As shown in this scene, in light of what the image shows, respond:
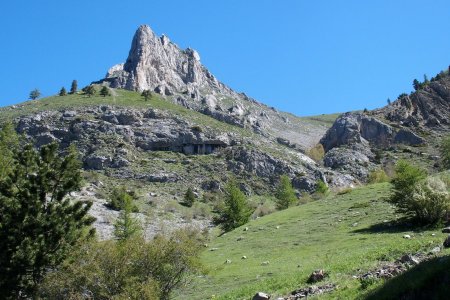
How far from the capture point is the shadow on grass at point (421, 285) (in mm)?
9422

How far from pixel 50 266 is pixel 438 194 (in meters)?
22.4

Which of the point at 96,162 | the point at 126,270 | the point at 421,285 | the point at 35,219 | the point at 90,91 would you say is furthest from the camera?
the point at 90,91

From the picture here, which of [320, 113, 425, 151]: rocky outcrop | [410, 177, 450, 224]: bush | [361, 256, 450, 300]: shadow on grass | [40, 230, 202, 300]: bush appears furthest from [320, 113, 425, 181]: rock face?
[361, 256, 450, 300]: shadow on grass

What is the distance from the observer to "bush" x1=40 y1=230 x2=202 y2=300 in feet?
60.3

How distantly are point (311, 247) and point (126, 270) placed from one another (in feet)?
45.7

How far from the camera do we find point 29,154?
25.4m

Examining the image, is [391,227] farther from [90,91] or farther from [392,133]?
[90,91]

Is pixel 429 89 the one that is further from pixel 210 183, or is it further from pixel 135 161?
pixel 135 161

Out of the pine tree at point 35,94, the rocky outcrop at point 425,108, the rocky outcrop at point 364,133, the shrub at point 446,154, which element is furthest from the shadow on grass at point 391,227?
the pine tree at point 35,94

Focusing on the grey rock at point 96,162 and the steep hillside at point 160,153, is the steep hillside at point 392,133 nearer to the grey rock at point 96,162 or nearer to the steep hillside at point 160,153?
the steep hillside at point 160,153

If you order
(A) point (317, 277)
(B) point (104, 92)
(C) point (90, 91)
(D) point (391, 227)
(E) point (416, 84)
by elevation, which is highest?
(C) point (90, 91)

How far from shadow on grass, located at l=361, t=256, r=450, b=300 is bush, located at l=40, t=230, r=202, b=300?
958 cm

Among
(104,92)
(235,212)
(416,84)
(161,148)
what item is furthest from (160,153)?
(416,84)

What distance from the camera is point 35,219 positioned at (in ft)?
73.3
